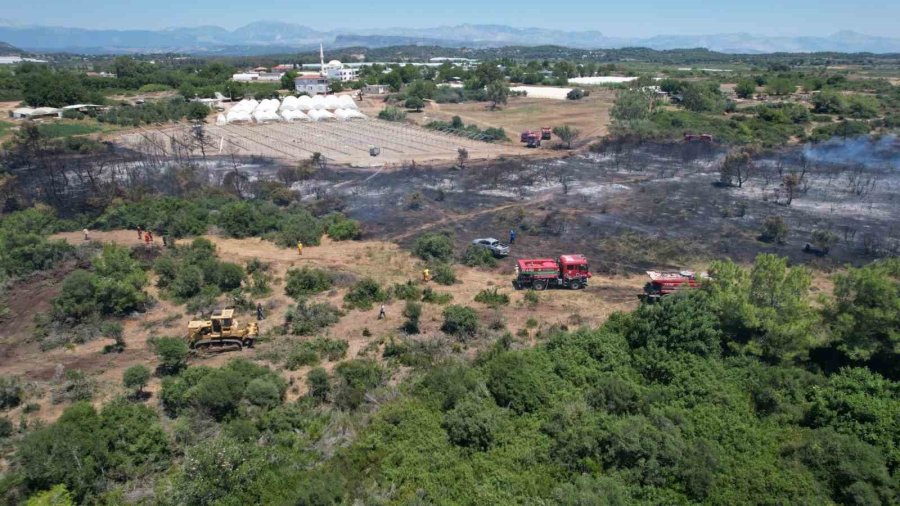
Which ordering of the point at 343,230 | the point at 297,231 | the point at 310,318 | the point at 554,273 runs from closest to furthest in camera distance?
the point at 310,318
the point at 554,273
the point at 297,231
the point at 343,230

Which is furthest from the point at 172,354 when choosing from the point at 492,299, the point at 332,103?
the point at 332,103

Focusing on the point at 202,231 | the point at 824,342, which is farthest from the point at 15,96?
the point at 824,342

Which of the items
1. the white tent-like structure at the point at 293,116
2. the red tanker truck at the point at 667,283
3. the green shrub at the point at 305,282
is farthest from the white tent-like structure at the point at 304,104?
the red tanker truck at the point at 667,283

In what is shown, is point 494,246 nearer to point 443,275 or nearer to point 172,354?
point 443,275

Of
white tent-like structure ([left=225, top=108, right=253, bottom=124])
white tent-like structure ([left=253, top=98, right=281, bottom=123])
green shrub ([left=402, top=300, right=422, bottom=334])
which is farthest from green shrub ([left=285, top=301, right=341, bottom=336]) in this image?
white tent-like structure ([left=253, top=98, right=281, bottom=123])

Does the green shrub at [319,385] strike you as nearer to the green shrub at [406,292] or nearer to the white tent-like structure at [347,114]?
the green shrub at [406,292]

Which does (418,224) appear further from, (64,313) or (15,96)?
(15,96)
